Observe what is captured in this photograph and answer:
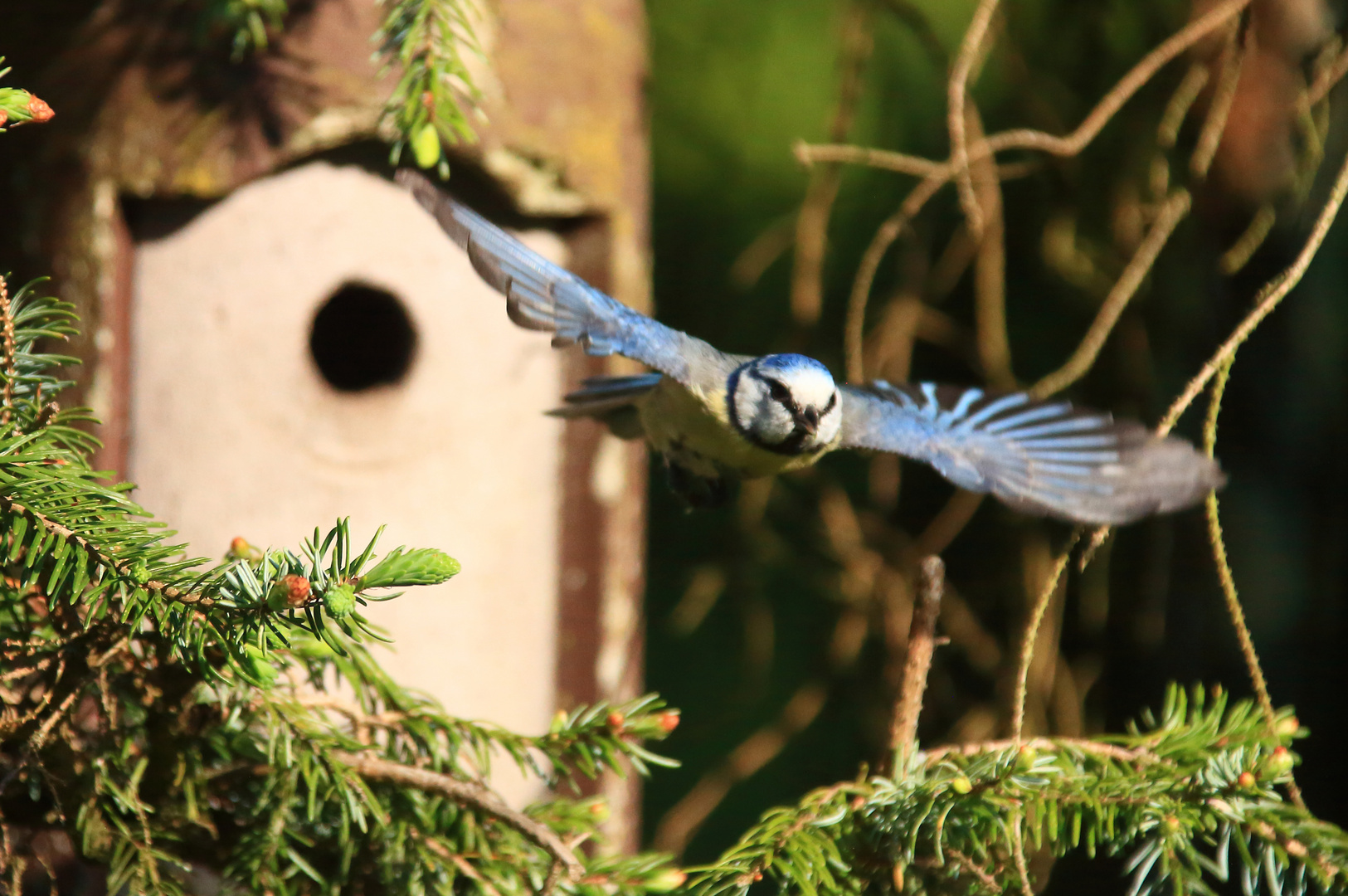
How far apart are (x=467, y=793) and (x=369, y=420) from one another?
1.90 ft

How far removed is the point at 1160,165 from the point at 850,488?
3.60 ft

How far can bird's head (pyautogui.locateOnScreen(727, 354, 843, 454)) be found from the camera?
47.3 inches

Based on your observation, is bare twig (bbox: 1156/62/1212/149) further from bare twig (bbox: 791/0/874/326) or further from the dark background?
bare twig (bbox: 791/0/874/326)

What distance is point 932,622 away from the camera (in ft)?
2.96

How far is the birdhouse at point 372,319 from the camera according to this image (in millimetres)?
1202

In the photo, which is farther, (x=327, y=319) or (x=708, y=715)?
(x=708, y=715)

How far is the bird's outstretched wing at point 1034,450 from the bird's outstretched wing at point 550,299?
0.80 ft

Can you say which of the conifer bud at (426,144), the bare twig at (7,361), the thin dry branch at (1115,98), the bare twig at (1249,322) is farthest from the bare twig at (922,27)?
the bare twig at (7,361)

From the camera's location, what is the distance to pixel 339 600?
0.60 meters

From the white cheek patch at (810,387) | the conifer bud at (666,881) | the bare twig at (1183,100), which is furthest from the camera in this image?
the bare twig at (1183,100)

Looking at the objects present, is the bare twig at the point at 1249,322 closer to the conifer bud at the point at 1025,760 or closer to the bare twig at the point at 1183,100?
the conifer bud at the point at 1025,760

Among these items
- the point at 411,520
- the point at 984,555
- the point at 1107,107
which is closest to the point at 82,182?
the point at 411,520

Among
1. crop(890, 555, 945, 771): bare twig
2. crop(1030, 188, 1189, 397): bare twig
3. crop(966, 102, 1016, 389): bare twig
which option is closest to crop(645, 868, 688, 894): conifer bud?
crop(890, 555, 945, 771): bare twig

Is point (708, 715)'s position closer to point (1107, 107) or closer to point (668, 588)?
point (668, 588)
